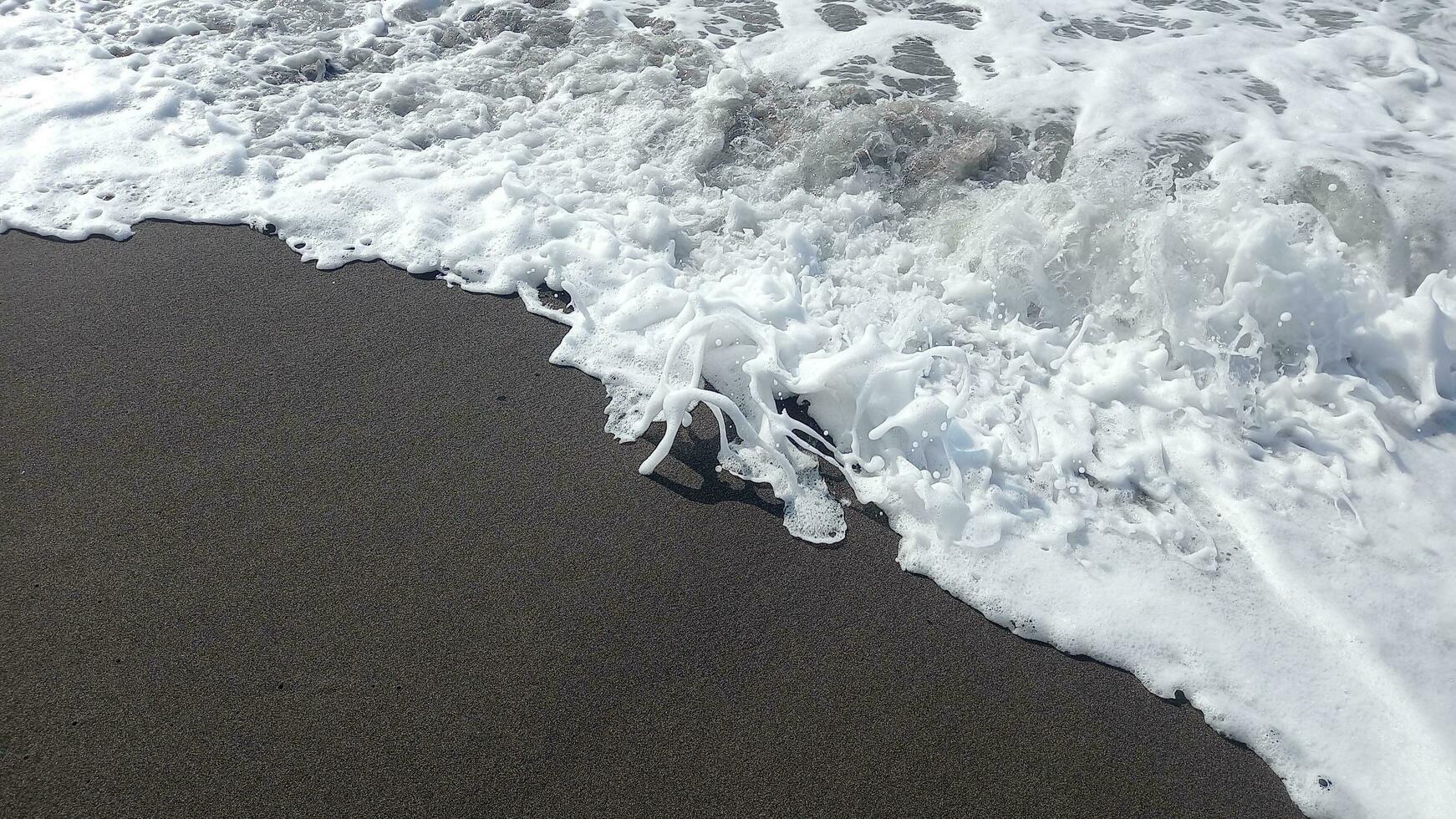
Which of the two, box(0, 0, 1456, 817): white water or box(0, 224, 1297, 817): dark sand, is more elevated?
box(0, 0, 1456, 817): white water

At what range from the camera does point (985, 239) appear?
4.04m

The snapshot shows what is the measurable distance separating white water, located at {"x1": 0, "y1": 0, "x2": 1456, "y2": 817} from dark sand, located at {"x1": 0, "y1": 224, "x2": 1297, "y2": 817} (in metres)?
0.25

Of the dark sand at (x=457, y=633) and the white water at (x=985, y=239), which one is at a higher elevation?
the white water at (x=985, y=239)

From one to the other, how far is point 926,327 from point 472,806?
2408mm

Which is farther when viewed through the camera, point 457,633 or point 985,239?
point 985,239

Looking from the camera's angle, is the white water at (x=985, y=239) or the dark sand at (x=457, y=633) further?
the white water at (x=985, y=239)

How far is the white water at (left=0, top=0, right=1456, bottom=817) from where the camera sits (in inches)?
112

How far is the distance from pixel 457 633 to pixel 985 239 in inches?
110

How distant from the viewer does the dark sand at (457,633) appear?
231 centimetres

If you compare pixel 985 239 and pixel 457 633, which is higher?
pixel 985 239

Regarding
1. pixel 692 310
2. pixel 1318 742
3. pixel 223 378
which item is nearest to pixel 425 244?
pixel 223 378

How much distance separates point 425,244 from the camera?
409 cm

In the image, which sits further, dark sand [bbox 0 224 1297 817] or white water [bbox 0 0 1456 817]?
white water [bbox 0 0 1456 817]

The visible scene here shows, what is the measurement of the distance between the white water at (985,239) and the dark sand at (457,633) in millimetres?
251
